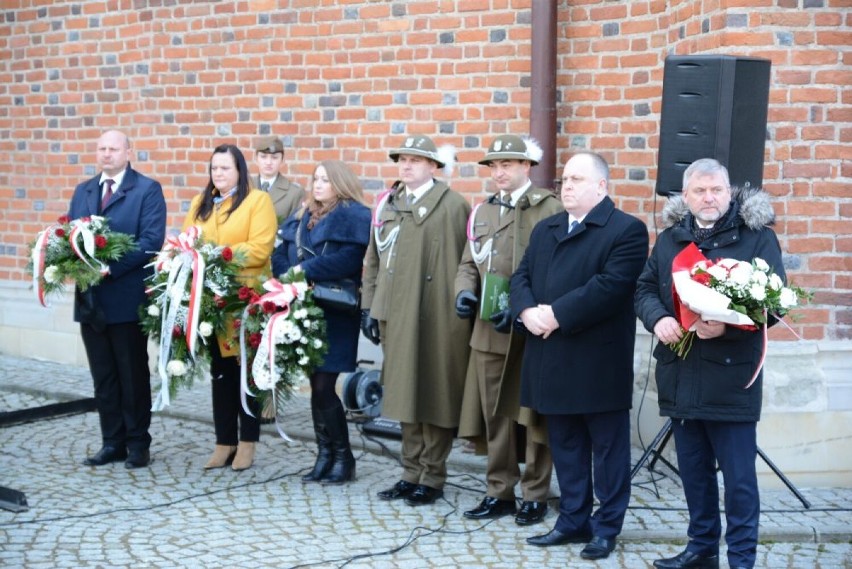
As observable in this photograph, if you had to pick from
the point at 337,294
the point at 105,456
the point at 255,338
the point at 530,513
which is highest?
the point at 337,294

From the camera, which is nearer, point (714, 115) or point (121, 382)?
point (714, 115)

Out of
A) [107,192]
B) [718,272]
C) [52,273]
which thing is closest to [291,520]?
[52,273]

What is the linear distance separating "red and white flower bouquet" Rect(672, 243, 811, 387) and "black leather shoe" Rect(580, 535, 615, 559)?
3.86 ft

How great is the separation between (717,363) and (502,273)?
143cm

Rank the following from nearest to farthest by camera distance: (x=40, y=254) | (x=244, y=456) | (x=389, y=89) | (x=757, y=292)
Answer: (x=757, y=292), (x=40, y=254), (x=244, y=456), (x=389, y=89)

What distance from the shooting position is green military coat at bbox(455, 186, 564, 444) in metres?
6.26

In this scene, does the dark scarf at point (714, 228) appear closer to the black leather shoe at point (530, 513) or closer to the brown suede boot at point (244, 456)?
the black leather shoe at point (530, 513)

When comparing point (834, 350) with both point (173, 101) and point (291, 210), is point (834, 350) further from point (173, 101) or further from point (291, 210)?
point (173, 101)

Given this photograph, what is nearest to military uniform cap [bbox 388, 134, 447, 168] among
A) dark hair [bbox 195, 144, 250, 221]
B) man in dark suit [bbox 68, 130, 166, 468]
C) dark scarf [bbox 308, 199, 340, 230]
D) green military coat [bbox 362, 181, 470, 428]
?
green military coat [bbox 362, 181, 470, 428]

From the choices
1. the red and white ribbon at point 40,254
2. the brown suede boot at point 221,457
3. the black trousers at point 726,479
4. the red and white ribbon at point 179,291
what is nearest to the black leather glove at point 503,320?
the black trousers at point 726,479

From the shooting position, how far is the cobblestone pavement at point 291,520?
5.68m

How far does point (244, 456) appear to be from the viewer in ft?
24.2

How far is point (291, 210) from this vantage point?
8562 millimetres

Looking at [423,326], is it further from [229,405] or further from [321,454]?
[229,405]
